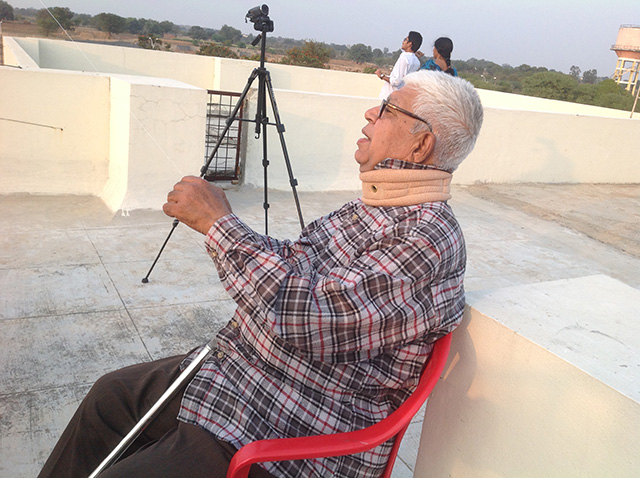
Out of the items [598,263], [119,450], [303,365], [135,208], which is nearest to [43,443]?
[119,450]

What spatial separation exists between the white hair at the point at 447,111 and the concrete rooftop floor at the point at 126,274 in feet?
1.14

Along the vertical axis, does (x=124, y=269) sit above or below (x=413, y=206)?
below

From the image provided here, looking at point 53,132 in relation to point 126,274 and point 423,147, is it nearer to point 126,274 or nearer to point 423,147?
point 126,274

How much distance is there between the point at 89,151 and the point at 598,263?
13.2 ft

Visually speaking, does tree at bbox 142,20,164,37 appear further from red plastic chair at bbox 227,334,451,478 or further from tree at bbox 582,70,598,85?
tree at bbox 582,70,598,85

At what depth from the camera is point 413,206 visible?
131 cm

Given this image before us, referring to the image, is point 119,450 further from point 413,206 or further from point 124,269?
point 124,269

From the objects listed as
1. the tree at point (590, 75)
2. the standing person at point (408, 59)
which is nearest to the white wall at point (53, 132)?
the standing person at point (408, 59)

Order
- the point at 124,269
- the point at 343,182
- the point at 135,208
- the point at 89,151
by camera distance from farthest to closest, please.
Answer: the point at 343,182 → the point at 89,151 → the point at 135,208 → the point at 124,269

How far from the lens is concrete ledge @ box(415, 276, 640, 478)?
1.03 meters

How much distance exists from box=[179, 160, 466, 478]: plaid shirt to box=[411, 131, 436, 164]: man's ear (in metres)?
0.12

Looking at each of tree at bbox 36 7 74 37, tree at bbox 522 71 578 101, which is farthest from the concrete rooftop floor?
tree at bbox 522 71 578 101

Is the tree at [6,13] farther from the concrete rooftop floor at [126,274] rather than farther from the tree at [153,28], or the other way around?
the concrete rooftop floor at [126,274]

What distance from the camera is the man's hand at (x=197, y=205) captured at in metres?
1.24
